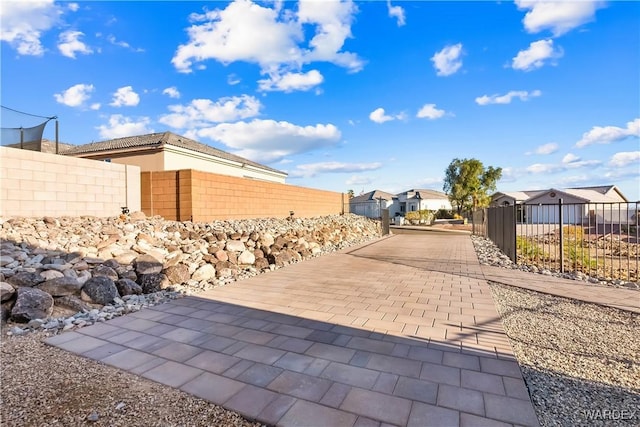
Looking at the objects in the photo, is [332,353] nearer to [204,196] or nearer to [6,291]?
[6,291]

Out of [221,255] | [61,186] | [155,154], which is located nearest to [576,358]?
[221,255]

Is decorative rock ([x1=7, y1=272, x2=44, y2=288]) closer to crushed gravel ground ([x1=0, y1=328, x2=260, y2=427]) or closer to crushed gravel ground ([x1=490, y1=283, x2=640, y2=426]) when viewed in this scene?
crushed gravel ground ([x1=0, y1=328, x2=260, y2=427])

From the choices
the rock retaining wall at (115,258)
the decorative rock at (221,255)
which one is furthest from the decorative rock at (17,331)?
the decorative rock at (221,255)

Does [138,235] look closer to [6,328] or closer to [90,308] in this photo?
[90,308]

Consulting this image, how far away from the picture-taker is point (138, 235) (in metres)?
6.75

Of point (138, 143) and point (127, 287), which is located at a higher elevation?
point (138, 143)

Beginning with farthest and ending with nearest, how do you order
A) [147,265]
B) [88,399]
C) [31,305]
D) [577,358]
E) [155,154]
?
[155,154] < [147,265] < [31,305] < [577,358] < [88,399]

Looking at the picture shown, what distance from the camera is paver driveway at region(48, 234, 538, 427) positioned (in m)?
2.14

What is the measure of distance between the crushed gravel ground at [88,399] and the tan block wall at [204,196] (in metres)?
6.49

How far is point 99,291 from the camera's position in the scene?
4.46 metres

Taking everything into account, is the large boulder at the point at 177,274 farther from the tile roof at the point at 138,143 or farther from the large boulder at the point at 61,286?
the tile roof at the point at 138,143

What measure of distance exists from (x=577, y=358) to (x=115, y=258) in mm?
6733

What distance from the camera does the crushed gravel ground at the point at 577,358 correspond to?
2.07 m

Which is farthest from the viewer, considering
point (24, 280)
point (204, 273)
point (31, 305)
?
point (204, 273)
